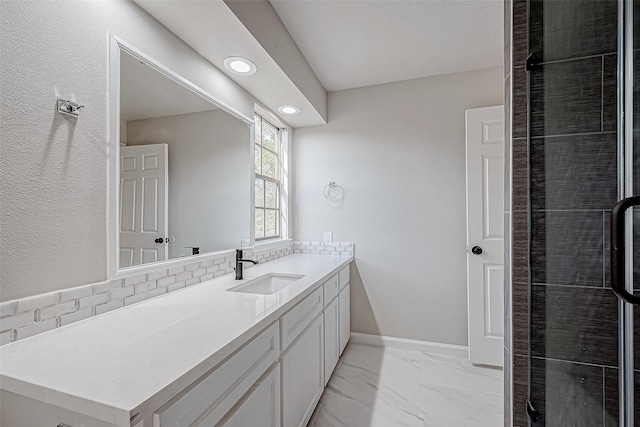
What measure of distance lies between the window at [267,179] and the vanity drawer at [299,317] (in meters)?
0.95

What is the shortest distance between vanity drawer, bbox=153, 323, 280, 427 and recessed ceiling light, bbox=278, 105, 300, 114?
6.34ft

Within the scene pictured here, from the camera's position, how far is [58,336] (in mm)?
961

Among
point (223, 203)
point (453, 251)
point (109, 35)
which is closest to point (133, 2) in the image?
point (109, 35)

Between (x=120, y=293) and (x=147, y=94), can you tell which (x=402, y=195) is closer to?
(x=147, y=94)

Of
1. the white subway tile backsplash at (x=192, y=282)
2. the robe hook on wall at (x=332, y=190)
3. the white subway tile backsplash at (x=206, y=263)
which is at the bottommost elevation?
the white subway tile backsplash at (x=192, y=282)

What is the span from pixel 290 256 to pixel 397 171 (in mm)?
1331

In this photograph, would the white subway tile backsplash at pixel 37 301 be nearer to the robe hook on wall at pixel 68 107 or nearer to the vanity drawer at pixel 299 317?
the robe hook on wall at pixel 68 107

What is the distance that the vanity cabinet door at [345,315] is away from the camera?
251 cm

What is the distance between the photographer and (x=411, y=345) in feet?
8.96

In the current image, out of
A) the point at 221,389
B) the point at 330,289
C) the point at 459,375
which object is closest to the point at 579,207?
the point at 221,389

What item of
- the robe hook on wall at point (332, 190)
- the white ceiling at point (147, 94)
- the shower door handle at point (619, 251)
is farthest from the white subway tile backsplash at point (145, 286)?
the robe hook on wall at point (332, 190)

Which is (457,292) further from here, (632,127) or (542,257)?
(632,127)

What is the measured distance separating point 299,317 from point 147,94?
136cm

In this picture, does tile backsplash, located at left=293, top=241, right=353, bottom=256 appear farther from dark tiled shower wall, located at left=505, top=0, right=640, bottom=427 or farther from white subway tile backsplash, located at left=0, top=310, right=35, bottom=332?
white subway tile backsplash, located at left=0, top=310, right=35, bottom=332
